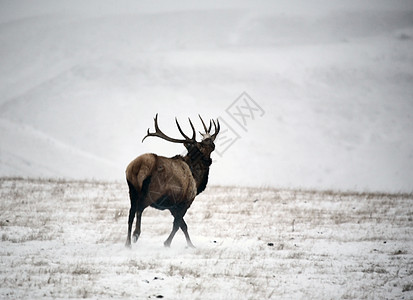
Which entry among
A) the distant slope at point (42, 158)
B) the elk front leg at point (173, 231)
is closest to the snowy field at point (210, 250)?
the elk front leg at point (173, 231)

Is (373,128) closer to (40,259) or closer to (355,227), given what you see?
(355,227)

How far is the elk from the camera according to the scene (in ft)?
30.9

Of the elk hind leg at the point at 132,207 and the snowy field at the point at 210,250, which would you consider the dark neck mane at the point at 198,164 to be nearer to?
the snowy field at the point at 210,250

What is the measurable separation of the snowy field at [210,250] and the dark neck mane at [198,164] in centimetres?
137

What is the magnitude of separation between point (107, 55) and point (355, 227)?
10598cm

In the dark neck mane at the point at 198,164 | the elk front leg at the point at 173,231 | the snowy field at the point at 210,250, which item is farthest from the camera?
the dark neck mane at the point at 198,164

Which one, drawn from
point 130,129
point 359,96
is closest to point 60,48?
point 130,129

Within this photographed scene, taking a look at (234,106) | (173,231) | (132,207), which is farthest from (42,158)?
(234,106)

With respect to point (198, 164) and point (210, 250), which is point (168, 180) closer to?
point (198, 164)

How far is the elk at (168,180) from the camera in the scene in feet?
30.9

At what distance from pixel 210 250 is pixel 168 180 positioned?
1.60m

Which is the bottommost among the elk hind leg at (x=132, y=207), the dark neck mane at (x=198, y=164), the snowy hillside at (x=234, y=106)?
the elk hind leg at (x=132, y=207)

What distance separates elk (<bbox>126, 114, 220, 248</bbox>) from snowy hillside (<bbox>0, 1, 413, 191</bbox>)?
1013 inches

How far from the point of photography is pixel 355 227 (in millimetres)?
13023
